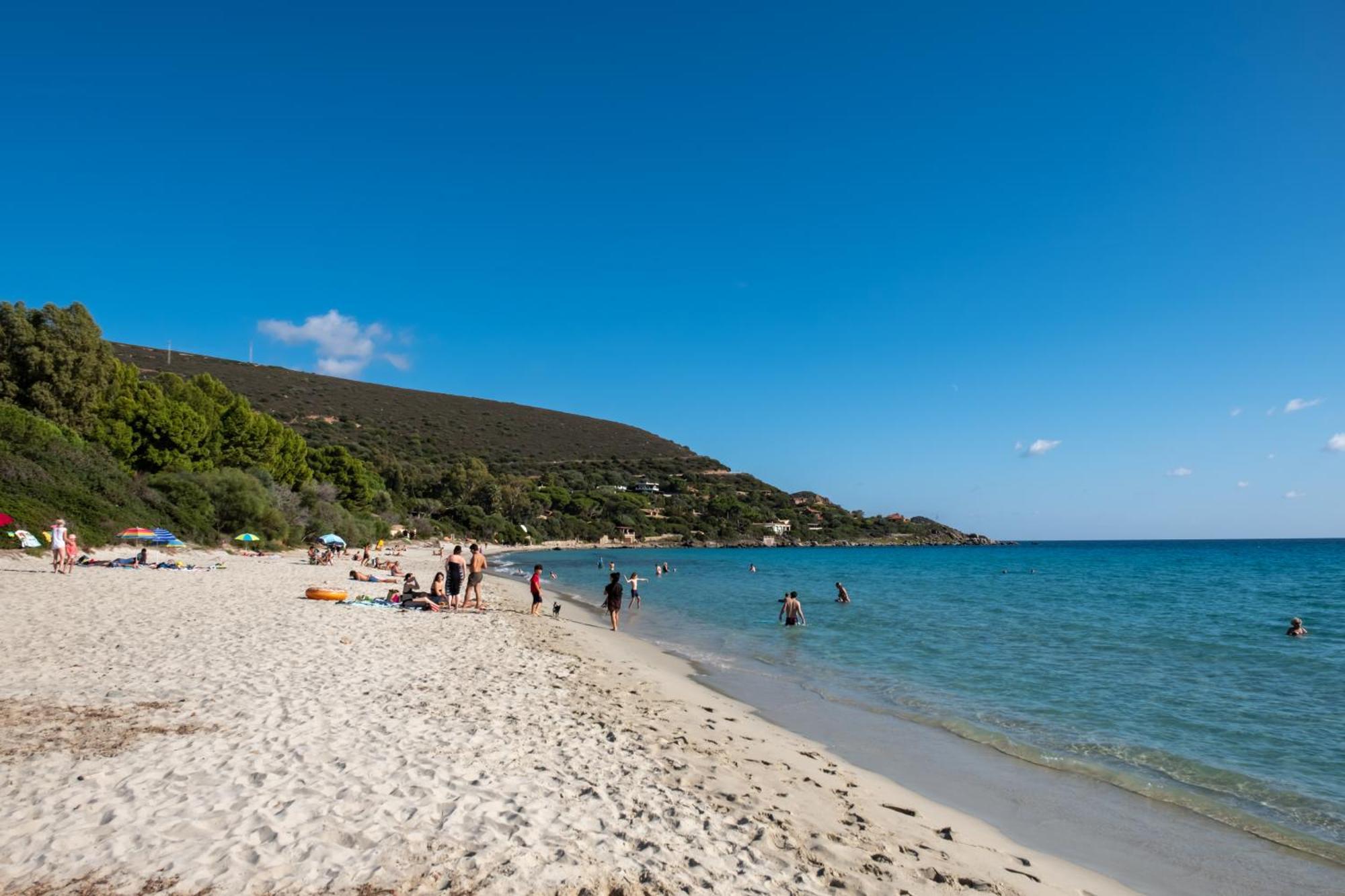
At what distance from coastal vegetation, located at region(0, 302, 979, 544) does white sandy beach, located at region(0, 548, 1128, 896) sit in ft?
72.7

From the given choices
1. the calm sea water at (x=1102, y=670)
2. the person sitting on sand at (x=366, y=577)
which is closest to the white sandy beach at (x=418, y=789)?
the calm sea water at (x=1102, y=670)

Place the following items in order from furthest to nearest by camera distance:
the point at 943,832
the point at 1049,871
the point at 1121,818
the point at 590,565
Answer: the point at 590,565 < the point at 1121,818 < the point at 943,832 < the point at 1049,871

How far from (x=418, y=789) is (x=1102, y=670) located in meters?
14.2

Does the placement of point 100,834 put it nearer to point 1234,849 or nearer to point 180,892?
point 180,892

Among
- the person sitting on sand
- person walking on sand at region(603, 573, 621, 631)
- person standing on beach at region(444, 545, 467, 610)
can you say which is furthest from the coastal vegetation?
person walking on sand at region(603, 573, 621, 631)

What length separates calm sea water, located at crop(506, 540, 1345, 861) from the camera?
8.26 metres

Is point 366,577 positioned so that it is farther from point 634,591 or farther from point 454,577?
point 634,591

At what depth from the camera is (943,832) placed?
19.3 feet

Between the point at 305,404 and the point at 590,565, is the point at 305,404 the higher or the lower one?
the higher one

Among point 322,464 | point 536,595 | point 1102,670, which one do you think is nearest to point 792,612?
point 536,595

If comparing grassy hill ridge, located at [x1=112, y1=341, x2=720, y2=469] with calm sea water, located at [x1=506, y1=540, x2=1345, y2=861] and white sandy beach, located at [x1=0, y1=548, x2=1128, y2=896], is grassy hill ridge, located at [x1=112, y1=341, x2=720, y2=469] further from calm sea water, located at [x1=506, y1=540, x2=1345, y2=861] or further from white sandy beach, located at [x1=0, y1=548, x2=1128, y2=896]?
white sandy beach, located at [x1=0, y1=548, x2=1128, y2=896]

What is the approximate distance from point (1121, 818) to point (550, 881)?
5.69 meters

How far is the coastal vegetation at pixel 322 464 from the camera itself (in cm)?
3183

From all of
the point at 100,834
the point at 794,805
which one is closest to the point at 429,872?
the point at 100,834
